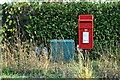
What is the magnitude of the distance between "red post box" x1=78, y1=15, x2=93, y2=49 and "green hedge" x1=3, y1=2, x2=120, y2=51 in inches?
48.8

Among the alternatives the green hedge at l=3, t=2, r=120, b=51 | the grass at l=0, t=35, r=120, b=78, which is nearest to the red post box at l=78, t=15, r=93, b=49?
the grass at l=0, t=35, r=120, b=78

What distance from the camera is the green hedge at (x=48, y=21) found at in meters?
8.70

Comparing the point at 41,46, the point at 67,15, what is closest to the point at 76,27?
the point at 67,15

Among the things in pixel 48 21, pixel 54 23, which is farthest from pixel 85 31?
pixel 48 21

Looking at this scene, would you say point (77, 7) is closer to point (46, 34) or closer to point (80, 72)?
point (46, 34)

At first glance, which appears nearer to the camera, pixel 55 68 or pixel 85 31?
pixel 55 68

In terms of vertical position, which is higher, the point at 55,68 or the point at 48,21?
the point at 48,21

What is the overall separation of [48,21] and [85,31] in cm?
170

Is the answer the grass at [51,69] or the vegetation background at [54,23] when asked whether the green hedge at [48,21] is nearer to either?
the vegetation background at [54,23]

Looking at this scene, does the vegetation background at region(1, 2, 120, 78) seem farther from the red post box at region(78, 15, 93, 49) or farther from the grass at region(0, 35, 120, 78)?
the grass at region(0, 35, 120, 78)

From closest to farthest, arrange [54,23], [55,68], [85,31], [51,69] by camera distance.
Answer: [51,69], [55,68], [85,31], [54,23]

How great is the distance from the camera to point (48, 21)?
8.77m

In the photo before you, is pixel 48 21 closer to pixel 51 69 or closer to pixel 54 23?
pixel 54 23

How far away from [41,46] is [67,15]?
1322 mm
